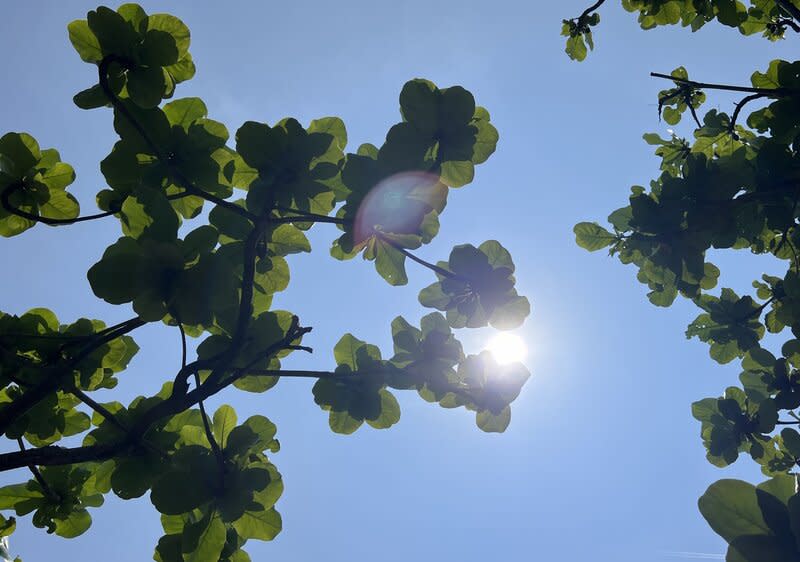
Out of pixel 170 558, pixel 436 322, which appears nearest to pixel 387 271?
pixel 436 322

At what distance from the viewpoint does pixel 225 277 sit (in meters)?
2.19

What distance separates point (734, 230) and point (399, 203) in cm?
206

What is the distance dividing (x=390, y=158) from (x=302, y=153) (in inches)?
15.4

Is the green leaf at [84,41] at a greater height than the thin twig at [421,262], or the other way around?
the green leaf at [84,41]

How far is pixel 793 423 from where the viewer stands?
358 centimetres

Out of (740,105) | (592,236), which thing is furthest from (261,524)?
(740,105)

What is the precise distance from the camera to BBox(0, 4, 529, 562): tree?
231cm

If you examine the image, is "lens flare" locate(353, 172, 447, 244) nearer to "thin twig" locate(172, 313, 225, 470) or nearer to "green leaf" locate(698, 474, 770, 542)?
"thin twig" locate(172, 313, 225, 470)

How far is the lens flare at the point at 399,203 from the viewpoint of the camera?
2.56m

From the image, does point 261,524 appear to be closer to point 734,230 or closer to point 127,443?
point 127,443

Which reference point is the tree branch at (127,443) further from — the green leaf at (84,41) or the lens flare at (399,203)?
the green leaf at (84,41)

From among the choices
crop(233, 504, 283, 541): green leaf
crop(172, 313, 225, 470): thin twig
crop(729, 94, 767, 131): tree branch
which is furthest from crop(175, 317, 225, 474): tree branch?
crop(729, 94, 767, 131): tree branch

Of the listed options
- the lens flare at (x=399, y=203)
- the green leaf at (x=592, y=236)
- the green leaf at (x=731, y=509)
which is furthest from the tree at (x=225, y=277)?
the green leaf at (x=592, y=236)

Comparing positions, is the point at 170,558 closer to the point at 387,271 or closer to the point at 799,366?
the point at 387,271
